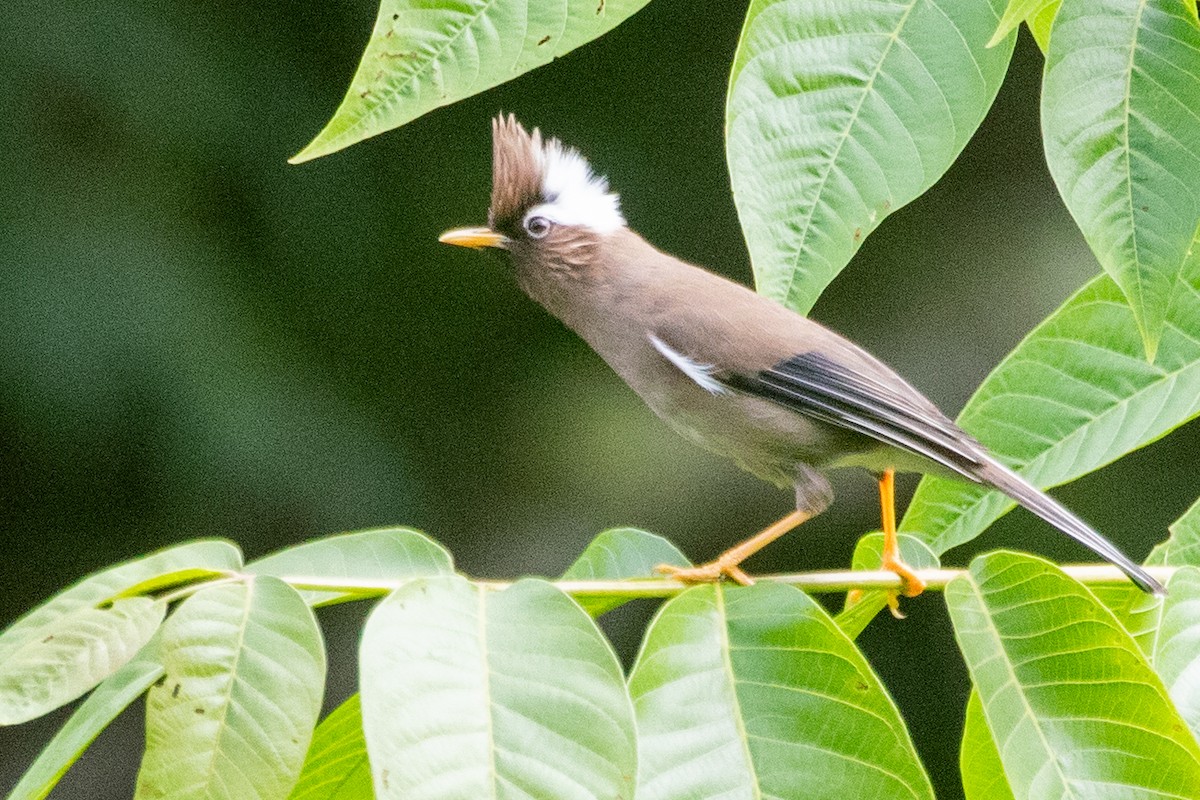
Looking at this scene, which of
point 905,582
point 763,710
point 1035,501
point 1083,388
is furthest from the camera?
point 1035,501

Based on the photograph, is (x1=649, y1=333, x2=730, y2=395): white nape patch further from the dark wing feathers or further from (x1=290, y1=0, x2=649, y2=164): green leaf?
(x1=290, y1=0, x2=649, y2=164): green leaf

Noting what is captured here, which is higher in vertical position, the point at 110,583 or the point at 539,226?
the point at 539,226

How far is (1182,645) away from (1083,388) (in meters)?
0.45

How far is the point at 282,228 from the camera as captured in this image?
4.04m

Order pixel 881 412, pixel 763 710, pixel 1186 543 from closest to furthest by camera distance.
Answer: pixel 763 710
pixel 1186 543
pixel 881 412

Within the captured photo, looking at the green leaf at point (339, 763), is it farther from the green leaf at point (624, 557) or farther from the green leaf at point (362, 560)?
the green leaf at point (624, 557)

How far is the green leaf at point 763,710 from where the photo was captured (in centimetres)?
115

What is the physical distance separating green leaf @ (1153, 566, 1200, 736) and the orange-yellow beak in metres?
1.45

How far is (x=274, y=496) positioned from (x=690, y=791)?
118 inches

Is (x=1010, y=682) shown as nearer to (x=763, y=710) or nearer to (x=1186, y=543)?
(x=763, y=710)

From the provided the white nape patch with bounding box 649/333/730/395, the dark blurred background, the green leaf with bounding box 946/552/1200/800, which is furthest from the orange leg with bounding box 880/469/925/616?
the dark blurred background

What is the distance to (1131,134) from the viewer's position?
4.32 ft

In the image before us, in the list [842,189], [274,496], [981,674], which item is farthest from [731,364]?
[274,496]

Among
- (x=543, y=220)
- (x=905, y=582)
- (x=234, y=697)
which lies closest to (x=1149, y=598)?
(x=905, y=582)
